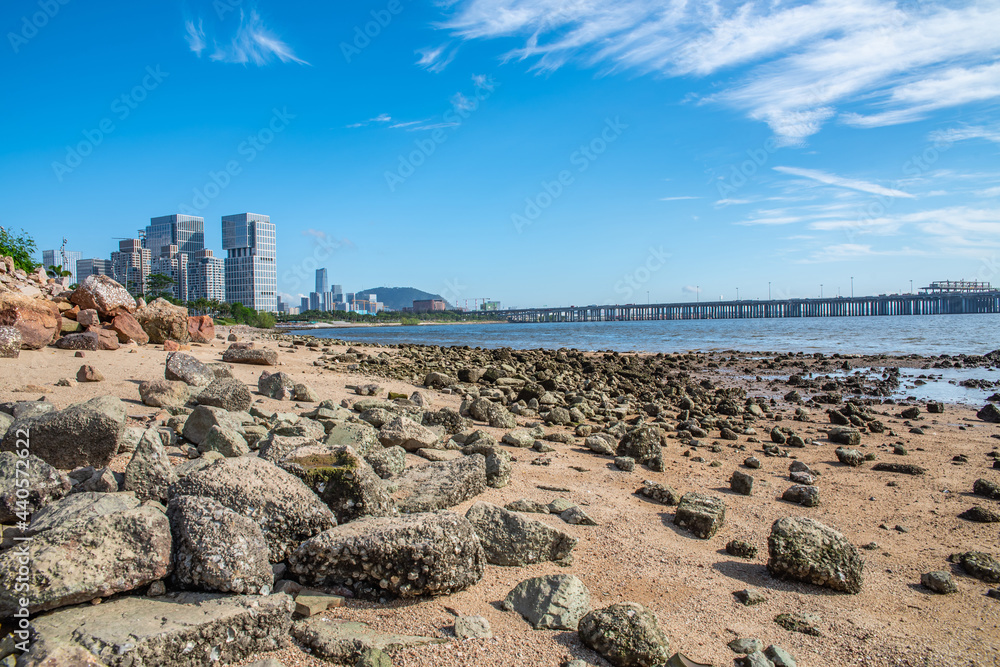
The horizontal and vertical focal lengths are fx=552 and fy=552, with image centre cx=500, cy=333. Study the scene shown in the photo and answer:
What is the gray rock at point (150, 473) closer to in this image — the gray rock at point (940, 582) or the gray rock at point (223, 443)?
the gray rock at point (223, 443)

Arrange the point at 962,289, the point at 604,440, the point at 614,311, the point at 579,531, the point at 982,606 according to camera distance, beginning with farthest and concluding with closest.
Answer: the point at 614,311, the point at 962,289, the point at 604,440, the point at 579,531, the point at 982,606

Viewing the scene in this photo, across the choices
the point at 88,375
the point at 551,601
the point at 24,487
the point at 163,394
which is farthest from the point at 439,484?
the point at 88,375

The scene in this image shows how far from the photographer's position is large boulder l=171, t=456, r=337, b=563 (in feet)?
12.1

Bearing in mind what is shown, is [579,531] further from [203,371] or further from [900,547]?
[203,371]

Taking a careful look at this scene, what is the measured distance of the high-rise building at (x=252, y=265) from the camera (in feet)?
476

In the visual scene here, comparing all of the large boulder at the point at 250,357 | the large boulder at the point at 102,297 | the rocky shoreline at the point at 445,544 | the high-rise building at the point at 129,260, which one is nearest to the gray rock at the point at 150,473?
the rocky shoreline at the point at 445,544

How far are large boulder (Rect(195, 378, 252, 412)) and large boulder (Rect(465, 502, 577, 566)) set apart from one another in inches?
175

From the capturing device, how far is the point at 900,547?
5.51m

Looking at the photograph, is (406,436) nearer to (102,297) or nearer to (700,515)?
(700,515)

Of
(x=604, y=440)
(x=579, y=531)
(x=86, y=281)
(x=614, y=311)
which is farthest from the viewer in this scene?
(x=614, y=311)

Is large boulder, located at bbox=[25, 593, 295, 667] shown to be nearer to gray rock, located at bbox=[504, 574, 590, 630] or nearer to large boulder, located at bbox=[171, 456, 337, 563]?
large boulder, located at bbox=[171, 456, 337, 563]

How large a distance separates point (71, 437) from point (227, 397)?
2521mm

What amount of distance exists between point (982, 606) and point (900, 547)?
1.13m

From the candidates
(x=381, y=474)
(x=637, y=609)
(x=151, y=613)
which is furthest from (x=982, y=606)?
(x=151, y=613)
